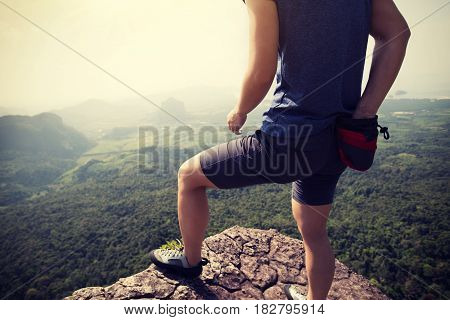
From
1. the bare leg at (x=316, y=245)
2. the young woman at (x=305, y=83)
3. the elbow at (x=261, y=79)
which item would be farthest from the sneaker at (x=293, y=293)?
the elbow at (x=261, y=79)

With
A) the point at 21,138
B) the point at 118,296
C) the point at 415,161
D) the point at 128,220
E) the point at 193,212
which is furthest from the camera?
the point at 21,138

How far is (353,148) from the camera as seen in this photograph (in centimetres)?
152

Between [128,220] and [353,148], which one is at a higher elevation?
[353,148]

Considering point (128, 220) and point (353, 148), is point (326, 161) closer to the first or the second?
point (353, 148)

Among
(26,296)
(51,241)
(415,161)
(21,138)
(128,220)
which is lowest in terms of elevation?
(26,296)

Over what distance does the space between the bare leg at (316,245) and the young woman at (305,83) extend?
25 centimetres

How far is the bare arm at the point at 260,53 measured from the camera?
4.38ft

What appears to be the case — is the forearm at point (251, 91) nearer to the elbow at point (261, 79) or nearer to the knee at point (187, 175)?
the elbow at point (261, 79)

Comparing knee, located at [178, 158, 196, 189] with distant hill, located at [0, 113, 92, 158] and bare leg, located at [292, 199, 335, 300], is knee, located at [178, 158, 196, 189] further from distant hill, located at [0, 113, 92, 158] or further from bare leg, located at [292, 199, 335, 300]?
distant hill, located at [0, 113, 92, 158]

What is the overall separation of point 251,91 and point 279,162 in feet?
1.50

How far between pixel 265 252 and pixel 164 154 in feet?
374

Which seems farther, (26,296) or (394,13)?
(26,296)

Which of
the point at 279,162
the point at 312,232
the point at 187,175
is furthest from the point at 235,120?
the point at 312,232

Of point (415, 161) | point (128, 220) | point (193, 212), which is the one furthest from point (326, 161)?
point (415, 161)
